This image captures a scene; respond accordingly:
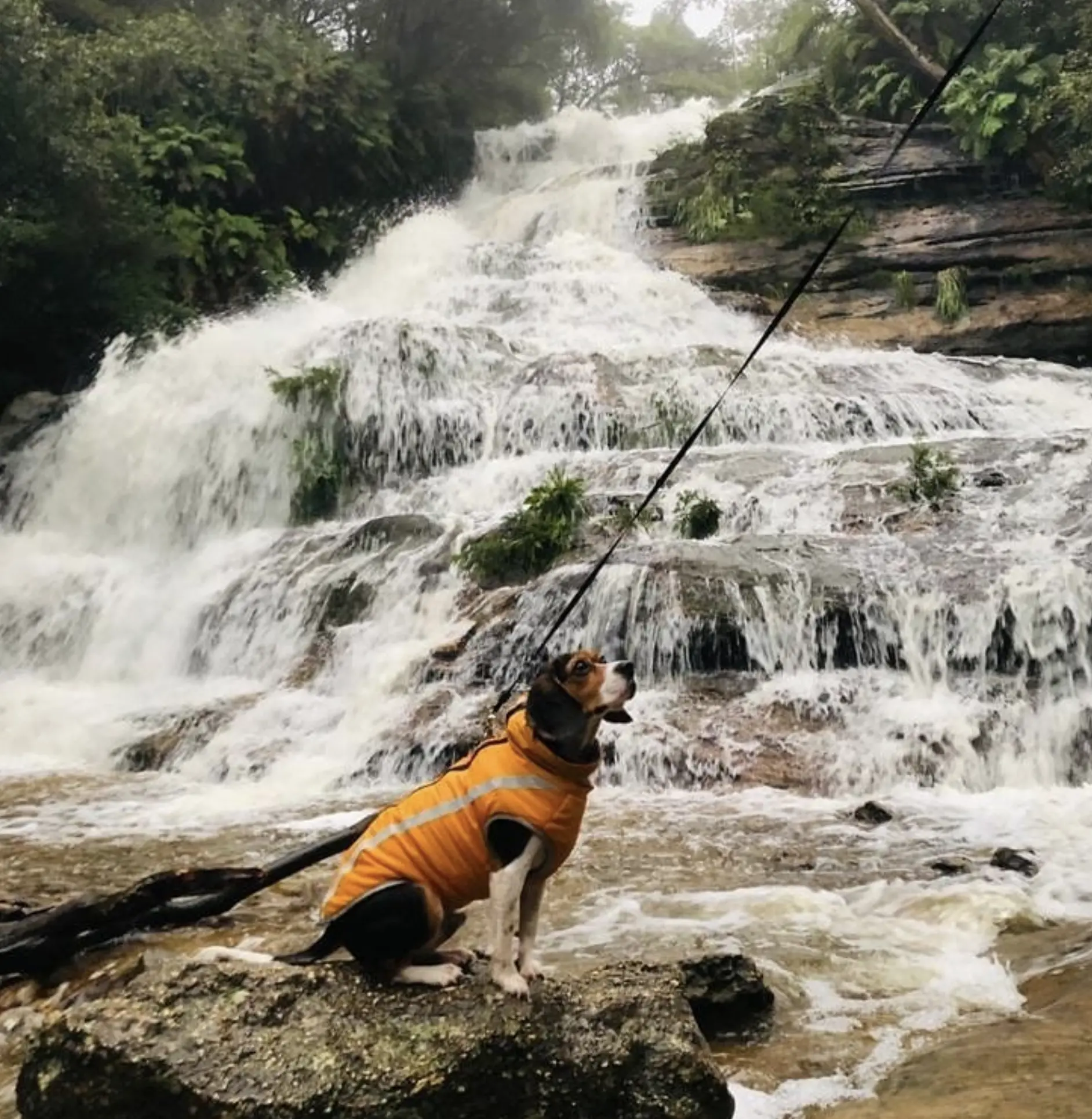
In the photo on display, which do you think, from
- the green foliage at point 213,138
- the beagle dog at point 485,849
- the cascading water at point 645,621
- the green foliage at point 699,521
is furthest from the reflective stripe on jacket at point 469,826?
the green foliage at point 213,138

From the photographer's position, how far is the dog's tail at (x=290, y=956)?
255 cm

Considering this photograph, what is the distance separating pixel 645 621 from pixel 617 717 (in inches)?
218

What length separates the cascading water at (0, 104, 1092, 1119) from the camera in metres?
4.73

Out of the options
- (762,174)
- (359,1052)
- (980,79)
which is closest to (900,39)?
(980,79)

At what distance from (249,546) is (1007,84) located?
14641mm

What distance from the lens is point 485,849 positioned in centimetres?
256

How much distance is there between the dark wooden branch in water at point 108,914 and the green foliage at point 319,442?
31.4 feet

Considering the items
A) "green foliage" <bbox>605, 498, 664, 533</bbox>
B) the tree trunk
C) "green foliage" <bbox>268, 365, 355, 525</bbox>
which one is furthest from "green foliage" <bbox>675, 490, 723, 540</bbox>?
the tree trunk

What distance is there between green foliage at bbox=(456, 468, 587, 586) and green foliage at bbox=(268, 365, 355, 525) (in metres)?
4.06

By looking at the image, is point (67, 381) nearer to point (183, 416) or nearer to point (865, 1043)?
point (183, 416)

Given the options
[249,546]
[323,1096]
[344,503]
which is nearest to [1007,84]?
[344,503]

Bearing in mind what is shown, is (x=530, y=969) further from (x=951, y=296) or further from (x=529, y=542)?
(x=951, y=296)

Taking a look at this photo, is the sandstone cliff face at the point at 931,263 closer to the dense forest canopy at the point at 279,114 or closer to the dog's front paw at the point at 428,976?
the dense forest canopy at the point at 279,114

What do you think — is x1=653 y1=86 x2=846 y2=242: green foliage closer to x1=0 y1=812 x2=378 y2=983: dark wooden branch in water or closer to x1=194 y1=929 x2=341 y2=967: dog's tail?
x1=0 y1=812 x2=378 y2=983: dark wooden branch in water
